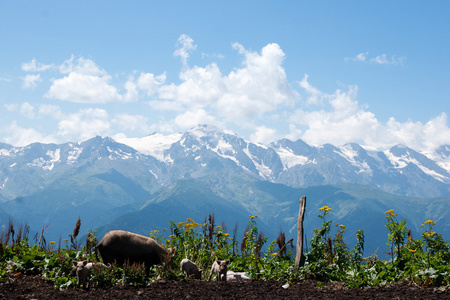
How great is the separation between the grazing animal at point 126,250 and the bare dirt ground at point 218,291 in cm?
125

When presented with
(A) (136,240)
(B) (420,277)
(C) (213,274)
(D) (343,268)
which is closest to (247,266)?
(C) (213,274)

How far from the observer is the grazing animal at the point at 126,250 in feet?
37.4

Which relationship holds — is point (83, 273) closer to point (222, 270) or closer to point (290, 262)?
point (222, 270)

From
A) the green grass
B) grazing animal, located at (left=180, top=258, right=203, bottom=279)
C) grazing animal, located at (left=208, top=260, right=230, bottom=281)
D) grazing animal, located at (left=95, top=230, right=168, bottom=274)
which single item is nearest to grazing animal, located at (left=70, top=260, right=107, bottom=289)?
the green grass

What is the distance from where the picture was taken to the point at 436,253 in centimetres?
1120

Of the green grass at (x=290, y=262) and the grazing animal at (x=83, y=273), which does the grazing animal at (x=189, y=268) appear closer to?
the green grass at (x=290, y=262)

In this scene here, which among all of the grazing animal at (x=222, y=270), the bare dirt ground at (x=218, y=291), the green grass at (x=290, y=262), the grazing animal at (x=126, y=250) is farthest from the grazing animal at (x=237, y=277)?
the grazing animal at (x=126, y=250)

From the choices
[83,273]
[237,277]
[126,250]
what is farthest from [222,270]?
[83,273]

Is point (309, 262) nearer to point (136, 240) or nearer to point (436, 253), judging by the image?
point (436, 253)

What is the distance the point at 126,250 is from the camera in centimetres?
1141

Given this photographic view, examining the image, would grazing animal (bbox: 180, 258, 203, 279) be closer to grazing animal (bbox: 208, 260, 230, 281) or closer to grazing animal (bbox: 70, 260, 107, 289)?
grazing animal (bbox: 208, 260, 230, 281)

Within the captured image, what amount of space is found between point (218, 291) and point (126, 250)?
3.29 meters

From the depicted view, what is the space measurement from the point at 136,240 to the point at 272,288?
14.2 ft

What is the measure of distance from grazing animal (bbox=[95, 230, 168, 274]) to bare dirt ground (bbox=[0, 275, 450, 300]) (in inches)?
49.3
